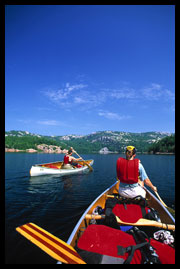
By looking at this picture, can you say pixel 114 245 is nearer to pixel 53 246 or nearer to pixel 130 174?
pixel 53 246

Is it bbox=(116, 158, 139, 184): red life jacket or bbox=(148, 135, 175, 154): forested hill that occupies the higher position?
bbox=(116, 158, 139, 184): red life jacket

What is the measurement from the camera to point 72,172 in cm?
2055

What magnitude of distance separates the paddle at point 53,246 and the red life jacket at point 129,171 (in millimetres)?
2944

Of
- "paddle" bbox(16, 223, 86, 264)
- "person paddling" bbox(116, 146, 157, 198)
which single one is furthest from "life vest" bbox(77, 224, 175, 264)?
"person paddling" bbox(116, 146, 157, 198)

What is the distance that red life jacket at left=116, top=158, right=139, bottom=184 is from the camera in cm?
535

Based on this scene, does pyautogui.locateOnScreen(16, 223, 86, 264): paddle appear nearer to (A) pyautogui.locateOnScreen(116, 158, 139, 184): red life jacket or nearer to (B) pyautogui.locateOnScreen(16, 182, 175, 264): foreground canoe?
(B) pyautogui.locateOnScreen(16, 182, 175, 264): foreground canoe

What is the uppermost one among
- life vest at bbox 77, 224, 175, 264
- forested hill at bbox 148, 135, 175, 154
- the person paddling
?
the person paddling

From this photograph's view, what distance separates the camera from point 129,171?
5391 mm

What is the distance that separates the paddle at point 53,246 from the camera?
10.5 ft

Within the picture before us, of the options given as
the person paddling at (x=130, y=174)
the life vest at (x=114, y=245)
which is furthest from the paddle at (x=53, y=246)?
the person paddling at (x=130, y=174)

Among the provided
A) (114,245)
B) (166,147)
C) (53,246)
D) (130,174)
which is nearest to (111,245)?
(114,245)

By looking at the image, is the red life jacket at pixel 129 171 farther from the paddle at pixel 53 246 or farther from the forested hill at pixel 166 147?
the forested hill at pixel 166 147

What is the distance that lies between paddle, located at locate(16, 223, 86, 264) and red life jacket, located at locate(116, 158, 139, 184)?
2944 mm
